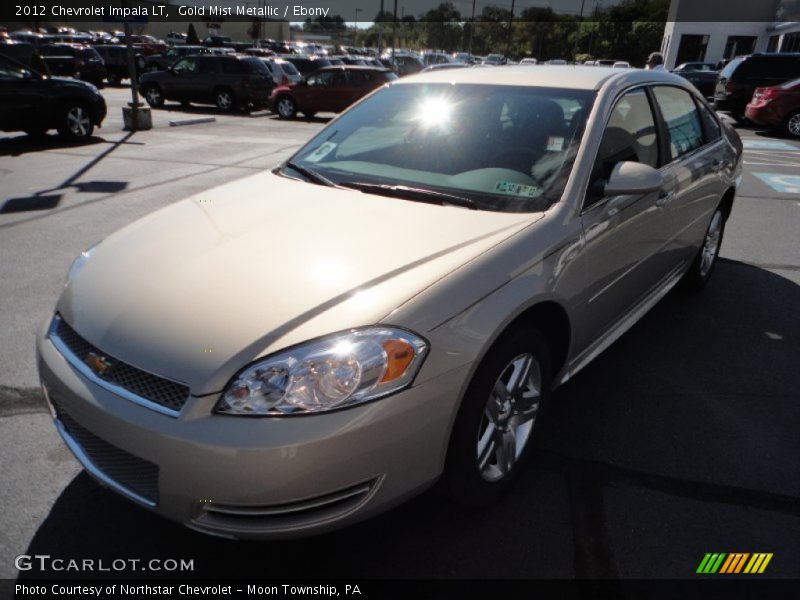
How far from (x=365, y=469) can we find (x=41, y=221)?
5.99 metres

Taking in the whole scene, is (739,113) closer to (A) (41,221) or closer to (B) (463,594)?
(A) (41,221)

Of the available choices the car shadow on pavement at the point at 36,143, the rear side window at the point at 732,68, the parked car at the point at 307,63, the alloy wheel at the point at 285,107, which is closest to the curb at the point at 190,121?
the alloy wheel at the point at 285,107

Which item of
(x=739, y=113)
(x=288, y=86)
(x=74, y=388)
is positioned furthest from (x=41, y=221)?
(x=739, y=113)

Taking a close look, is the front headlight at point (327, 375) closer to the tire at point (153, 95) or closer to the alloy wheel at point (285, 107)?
the alloy wheel at point (285, 107)

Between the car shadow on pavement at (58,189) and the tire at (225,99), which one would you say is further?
the tire at (225,99)

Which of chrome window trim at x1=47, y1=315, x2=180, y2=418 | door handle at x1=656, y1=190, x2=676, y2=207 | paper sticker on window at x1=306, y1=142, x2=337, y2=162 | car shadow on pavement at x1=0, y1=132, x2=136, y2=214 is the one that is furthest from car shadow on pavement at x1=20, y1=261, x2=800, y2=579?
car shadow on pavement at x1=0, y1=132, x2=136, y2=214

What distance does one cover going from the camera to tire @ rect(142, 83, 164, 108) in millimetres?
Result: 19750

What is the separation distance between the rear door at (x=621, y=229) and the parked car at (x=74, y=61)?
24.3 m

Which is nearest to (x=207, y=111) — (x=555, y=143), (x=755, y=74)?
(x=755, y=74)

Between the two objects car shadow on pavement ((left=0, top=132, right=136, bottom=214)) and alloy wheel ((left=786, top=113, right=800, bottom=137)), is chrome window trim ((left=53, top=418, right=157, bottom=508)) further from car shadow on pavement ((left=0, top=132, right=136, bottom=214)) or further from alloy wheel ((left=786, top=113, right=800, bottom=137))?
alloy wheel ((left=786, top=113, right=800, bottom=137))

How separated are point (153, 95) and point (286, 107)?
4862 millimetres

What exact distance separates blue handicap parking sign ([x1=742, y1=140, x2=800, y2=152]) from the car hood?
13007 millimetres

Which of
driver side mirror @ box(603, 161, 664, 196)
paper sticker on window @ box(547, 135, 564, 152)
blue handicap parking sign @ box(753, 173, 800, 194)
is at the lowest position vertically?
blue handicap parking sign @ box(753, 173, 800, 194)

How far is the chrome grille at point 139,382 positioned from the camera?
1936mm
